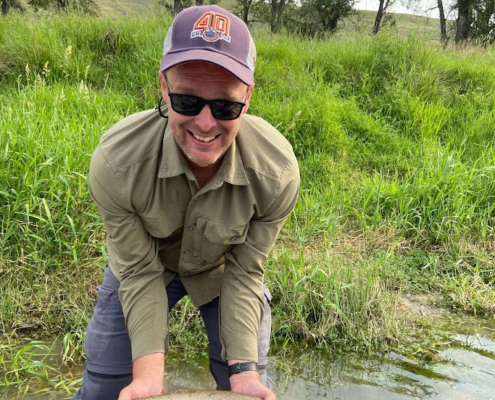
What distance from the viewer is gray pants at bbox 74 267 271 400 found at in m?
2.23

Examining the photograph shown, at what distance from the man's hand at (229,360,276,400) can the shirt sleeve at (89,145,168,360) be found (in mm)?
330

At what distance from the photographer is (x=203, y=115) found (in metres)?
1.79

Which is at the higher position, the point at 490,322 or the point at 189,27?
the point at 189,27

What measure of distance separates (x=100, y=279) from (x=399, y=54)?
5168 mm

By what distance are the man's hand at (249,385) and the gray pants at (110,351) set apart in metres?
0.29

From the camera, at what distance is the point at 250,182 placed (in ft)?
6.79

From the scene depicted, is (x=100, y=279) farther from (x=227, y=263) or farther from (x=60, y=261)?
(x=227, y=263)

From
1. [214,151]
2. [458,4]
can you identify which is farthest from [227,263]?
[458,4]

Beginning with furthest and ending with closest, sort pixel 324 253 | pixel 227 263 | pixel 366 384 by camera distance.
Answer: pixel 324 253 < pixel 366 384 < pixel 227 263

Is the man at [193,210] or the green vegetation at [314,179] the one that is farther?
the green vegetation at [314,179]

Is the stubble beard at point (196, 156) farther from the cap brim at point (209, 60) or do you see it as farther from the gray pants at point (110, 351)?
the gray pants at point (110, 351)

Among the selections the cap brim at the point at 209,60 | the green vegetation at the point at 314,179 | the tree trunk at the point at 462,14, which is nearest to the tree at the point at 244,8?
the tree trunk at the point at 462,14

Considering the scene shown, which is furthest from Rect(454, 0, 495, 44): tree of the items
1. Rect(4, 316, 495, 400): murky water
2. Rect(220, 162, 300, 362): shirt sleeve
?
Rect(220, 162, 300, 362): shirt sleeve

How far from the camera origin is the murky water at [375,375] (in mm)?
2777
